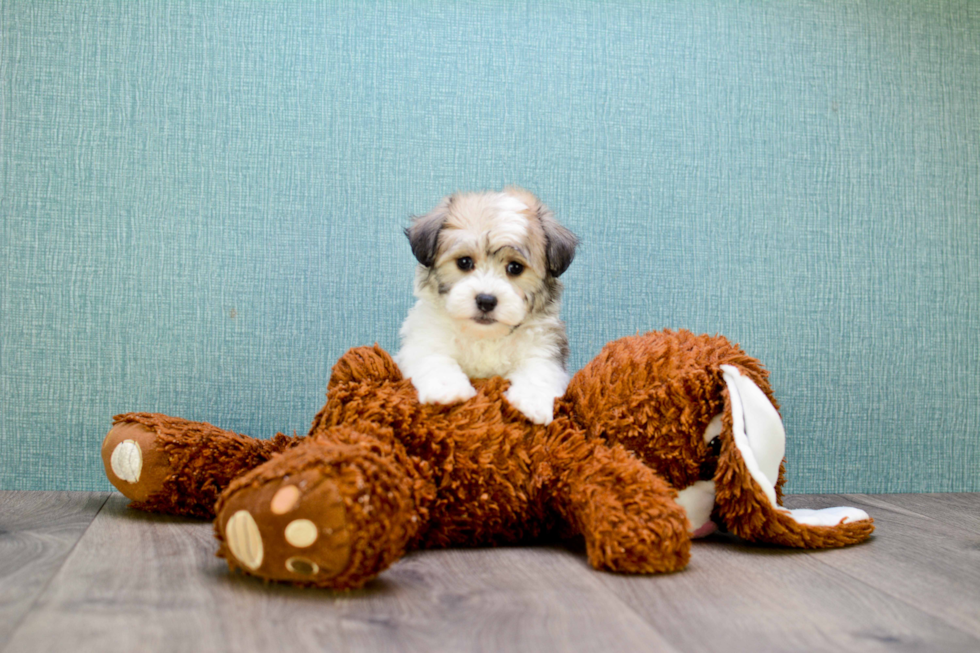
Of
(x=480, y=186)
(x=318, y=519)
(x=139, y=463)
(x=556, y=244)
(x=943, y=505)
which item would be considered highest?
(x=480, y=186)

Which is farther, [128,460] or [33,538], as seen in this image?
[128,460]

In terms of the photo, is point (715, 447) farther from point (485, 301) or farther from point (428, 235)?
point (428, 235)

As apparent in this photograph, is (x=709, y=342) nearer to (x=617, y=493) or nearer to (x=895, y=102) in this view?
(x=617, y=493)

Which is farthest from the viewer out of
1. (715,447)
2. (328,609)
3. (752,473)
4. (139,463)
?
(139,463)

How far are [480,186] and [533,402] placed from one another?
35.4 inches

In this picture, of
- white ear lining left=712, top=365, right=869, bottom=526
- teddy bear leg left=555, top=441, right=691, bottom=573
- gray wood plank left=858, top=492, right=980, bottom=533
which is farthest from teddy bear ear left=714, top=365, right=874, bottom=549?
gray wood plank left=858, top=492, right=980, bottom=533

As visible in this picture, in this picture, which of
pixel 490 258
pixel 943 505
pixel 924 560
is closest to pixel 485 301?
pixel 490 258

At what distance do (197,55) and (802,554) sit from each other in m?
1.97

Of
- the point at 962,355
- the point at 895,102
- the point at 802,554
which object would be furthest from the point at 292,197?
the point at 962,355

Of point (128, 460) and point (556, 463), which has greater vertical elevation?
point (556, 463)

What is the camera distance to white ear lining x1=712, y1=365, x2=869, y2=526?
146cm

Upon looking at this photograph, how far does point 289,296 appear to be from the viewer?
213 cm

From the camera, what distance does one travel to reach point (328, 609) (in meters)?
1.08

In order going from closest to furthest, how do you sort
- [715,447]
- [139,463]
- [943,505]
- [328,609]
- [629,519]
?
[328,609]
[629,519]
[715,447]
[139,463]
[943,505]
